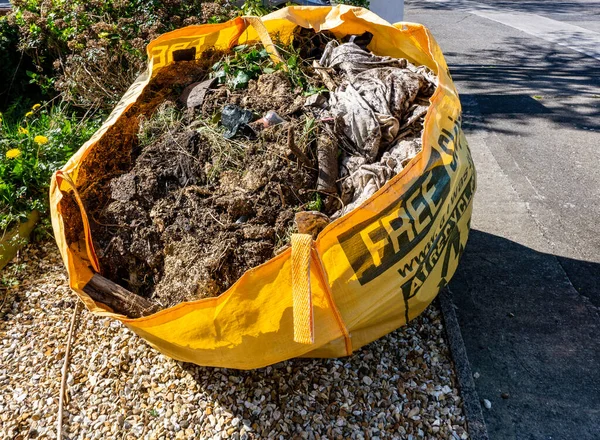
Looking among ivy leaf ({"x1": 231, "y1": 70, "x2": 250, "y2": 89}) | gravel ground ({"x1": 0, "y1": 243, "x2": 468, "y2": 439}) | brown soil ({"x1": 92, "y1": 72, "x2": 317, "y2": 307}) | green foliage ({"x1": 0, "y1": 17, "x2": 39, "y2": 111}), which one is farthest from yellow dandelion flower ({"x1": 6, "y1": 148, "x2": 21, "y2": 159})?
green foliage ({"x1": 0, "y1": 17, "x2": 39, "y2": 111})

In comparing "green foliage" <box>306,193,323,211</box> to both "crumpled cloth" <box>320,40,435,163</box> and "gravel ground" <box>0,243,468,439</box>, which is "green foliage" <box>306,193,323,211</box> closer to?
"crumpled cloth" <box>320,40,435,163</box>

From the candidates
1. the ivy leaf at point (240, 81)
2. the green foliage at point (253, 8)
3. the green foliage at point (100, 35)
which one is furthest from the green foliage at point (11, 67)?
the ivy leaf at point (240, 81)

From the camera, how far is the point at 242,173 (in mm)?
2635

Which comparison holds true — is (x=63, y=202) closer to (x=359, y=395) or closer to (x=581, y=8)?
(x=359, y=395)

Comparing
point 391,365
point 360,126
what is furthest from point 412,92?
point 391,365

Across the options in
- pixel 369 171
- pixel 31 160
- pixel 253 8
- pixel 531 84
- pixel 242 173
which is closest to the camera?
pixel 369 171

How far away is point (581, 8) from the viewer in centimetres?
1183

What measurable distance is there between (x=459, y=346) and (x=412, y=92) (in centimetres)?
135

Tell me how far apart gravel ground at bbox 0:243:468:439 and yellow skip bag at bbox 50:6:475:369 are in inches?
9.8

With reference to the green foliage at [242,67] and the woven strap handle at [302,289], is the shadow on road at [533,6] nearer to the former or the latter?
the green foliage at [242,67]

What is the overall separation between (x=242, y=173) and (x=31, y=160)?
168 cm

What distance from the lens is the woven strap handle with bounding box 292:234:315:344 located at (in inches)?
73.2

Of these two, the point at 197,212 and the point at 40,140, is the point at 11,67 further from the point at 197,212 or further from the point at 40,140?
the point at 197,212

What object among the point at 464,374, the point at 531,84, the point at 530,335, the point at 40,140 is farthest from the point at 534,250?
the point at 531,84
